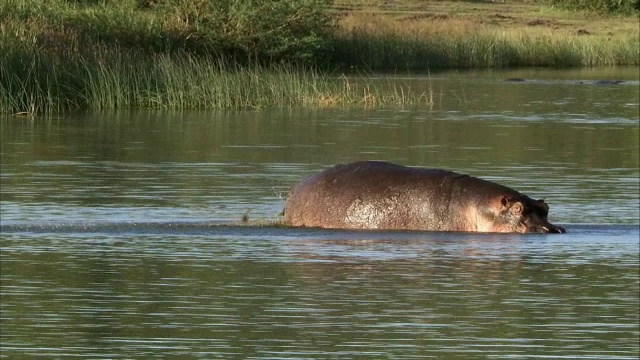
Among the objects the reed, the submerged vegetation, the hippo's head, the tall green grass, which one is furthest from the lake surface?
the reed

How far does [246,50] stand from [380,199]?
28.3 metres

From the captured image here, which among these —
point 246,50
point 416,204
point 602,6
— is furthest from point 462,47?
point 416,204

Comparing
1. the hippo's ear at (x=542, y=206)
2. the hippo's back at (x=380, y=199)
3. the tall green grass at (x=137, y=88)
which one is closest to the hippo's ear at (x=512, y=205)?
the hippo's ear at (x=542, y=206)

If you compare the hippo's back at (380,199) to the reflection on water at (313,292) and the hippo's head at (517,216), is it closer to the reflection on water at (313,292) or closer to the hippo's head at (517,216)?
the reflection on water at (313,292)

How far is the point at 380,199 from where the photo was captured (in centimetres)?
1177

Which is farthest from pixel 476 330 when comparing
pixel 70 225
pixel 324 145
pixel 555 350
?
pixel 324 145

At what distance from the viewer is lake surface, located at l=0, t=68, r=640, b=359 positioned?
778cm

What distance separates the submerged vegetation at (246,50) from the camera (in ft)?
89.7

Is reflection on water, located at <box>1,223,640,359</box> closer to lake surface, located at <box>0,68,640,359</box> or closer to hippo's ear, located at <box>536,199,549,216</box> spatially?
lake surface, located at <box>0,68,640,359</box>

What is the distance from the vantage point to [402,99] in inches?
1196

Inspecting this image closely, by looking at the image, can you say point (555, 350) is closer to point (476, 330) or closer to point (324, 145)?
point (476, 330)

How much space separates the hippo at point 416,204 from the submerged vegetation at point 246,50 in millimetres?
14779

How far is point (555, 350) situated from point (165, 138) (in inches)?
588

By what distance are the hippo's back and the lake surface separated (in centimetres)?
18
